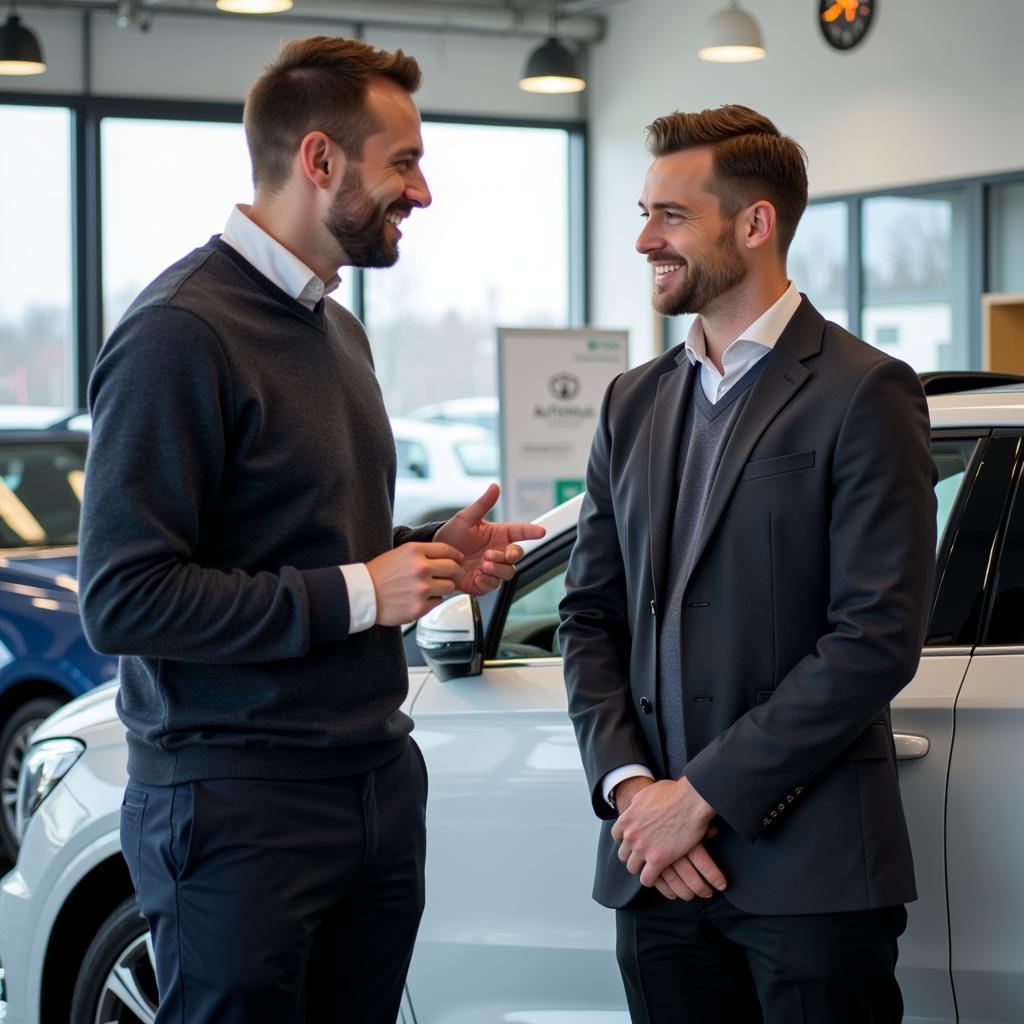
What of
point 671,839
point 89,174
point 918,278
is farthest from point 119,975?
point 89,174

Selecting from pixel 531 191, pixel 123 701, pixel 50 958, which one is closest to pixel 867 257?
pixel 531 191

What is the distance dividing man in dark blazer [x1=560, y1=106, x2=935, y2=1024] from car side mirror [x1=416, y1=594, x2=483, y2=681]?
36cm

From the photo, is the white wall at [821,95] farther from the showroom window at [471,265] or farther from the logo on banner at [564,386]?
the logo on banner at [564,386]

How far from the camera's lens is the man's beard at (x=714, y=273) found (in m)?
2.18

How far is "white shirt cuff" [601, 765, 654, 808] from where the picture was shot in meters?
2.13

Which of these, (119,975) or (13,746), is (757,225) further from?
(13,746)

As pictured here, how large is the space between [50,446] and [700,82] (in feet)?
21.9

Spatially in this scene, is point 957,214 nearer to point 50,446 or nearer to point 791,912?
point 50,446

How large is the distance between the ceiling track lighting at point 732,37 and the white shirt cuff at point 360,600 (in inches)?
298

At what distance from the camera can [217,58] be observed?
38.5ft

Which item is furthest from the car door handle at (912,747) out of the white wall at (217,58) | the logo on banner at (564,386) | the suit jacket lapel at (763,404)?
the white wall at (217,58)

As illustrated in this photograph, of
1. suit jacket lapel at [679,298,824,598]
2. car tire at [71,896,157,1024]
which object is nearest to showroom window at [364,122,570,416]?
car tire at [71,896,157,1024]

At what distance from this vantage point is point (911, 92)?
992cm

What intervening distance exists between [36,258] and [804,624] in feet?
34.0
